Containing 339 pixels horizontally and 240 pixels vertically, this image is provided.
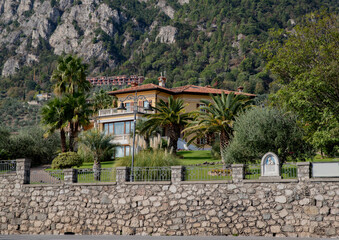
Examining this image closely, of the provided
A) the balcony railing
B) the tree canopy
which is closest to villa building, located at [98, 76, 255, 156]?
the balcony railing

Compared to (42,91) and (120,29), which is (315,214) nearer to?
(42,91)

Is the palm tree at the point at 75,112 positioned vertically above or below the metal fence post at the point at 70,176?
above

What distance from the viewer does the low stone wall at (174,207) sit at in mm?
16672

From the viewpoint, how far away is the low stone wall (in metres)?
16.7

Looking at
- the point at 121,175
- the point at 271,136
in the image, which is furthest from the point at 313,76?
the point at 121,175

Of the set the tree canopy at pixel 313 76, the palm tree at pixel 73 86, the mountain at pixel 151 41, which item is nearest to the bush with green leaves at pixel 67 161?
the palm tree at pixel 73 86

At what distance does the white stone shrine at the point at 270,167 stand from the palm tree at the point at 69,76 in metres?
27.2

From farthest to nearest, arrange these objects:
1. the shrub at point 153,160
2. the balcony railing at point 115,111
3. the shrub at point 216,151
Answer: the balcony railing at point 115,111 < the shrub at point 216,151 < the shrub at point 153,160

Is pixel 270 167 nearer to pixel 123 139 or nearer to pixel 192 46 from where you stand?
pixel 123 139

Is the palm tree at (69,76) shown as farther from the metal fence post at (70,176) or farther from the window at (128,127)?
the metal fence post at (70,176)

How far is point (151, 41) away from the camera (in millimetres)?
186000

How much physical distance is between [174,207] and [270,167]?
446 centimetres

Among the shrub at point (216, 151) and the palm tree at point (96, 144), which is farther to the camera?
the shrub at point (216, 151)

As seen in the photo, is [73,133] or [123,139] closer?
[73,133]
